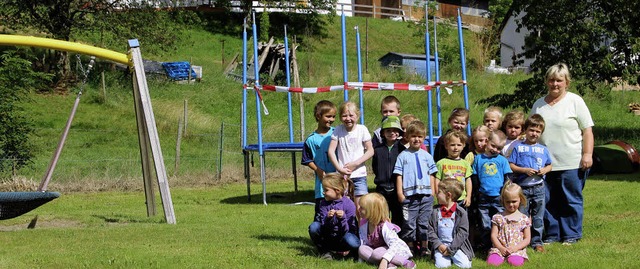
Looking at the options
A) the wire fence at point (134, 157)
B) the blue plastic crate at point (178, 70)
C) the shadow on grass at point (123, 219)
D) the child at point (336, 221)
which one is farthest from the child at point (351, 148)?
the blue plastic crate at point (178, 70)

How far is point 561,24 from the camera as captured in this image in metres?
22.9

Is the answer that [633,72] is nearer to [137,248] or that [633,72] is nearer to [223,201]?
[223,201]

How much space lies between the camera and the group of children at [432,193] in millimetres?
7688

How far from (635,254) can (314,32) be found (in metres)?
39.0

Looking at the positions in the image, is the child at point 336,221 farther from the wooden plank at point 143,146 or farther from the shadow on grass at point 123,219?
the wooden plank at point 143,146

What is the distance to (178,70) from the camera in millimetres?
31797

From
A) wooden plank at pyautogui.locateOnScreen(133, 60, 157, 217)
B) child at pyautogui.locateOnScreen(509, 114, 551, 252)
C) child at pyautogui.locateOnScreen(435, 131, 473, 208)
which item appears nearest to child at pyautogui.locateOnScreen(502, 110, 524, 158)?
child at pyautogui.locateOnScreen(509, 114, 551, 252)

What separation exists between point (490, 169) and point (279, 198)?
25.2 feet

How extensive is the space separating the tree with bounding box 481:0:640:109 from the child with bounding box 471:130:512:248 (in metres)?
14.6

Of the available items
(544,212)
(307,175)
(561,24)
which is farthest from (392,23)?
(544,212)

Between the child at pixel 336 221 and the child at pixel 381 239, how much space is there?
23 centimetres

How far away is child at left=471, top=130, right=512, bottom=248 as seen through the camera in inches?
323

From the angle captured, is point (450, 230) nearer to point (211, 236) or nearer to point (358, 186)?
point (358, 186)

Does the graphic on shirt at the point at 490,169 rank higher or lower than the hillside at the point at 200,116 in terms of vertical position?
lower
